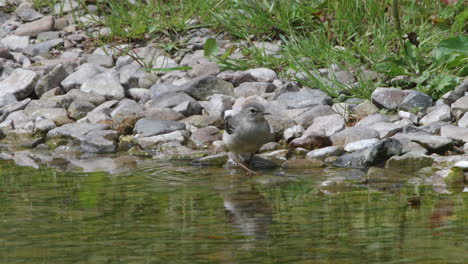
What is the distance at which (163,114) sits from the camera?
7957 millimetres

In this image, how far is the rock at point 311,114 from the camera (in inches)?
288

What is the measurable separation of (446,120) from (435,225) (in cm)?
341

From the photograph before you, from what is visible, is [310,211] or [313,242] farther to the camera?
[310,211]

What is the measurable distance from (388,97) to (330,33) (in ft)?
5.67

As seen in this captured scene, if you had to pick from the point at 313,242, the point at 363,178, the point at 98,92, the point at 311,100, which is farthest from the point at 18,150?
the point at 313,242

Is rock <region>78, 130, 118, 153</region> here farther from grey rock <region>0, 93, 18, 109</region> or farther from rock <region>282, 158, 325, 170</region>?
rock <region>282, 158, 325, 170</region>

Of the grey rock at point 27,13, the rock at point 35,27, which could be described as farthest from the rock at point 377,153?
the grey rock at point 27,13

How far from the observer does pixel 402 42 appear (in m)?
7.51

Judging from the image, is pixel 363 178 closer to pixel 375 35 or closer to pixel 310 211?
pixel 310 211

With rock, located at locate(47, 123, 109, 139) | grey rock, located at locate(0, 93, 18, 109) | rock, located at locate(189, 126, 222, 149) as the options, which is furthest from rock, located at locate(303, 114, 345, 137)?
grey rock, located at locate(0, 93, 18, 109)

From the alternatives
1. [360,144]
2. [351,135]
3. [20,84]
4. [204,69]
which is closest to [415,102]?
[351,135]

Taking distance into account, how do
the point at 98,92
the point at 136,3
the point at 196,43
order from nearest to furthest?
the point at 98,92
the point at 196,43
the point at 136,3

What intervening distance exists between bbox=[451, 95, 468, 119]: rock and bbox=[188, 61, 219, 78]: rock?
10.0 feet

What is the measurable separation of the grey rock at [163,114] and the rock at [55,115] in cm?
105
